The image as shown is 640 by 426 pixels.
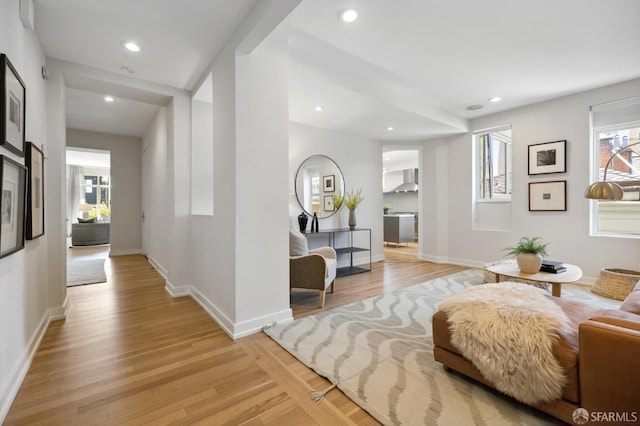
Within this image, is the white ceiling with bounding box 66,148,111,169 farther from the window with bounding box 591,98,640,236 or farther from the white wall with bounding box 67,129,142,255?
the window with bounding box 591,98,640,236

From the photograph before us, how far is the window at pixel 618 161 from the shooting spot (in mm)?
3650

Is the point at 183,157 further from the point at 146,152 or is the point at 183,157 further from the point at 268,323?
the point at 146,152

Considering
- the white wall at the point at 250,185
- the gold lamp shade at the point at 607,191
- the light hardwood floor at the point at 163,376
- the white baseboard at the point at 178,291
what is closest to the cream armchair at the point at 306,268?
the light hardwood floor at the point at 163,376

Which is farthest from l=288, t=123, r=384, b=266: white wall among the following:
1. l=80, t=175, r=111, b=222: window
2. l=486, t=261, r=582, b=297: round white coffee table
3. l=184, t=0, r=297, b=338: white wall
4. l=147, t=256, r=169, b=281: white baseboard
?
l=80, t=175, r=111, b=222: window

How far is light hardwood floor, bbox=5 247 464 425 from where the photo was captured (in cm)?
146

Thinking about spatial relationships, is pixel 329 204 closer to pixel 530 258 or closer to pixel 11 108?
pixel 530 258

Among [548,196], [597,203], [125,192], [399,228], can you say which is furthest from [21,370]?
[399,228]

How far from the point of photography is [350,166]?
17.4ft

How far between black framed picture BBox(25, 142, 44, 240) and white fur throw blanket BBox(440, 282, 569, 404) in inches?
119

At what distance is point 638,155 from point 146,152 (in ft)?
26.6

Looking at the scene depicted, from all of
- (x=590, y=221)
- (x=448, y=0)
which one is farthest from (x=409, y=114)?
(x=590, y=221)

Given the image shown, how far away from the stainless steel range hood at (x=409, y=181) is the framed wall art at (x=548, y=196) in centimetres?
468

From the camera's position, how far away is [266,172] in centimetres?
249

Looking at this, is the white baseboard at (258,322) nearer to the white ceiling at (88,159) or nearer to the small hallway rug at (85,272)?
the small hallway rug at (85,272)
